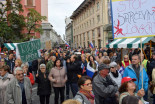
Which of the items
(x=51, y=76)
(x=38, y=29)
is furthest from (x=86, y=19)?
(x=51, y=76)

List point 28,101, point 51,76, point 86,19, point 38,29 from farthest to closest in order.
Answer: point 86,19, point 38,29, point 51,76, point 28,101

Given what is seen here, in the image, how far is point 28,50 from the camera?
231 inches

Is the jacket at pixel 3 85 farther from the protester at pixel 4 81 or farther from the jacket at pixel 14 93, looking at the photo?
the jacket at pixel 14 93

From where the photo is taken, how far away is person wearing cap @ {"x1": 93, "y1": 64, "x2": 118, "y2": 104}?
335 centimetres

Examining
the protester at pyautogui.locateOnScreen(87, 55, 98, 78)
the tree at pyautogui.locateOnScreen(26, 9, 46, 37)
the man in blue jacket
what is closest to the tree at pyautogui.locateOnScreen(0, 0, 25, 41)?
the tree at pyautogui.locateOnScreen(26, 9, 46, 37)

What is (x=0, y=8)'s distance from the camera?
2252 centimetres

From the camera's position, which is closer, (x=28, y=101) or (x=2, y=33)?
(x=28, y=101)

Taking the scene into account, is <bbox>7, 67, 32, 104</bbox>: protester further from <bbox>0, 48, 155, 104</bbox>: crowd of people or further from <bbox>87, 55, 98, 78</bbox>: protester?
<bbox>87, 55, 98, 78</bbox>: protester

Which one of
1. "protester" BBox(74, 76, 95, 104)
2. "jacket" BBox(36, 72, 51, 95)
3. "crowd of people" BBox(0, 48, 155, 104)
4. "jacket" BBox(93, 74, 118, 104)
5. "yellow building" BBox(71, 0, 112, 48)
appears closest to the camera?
"protester" BBox(74, 76, 95, 104)

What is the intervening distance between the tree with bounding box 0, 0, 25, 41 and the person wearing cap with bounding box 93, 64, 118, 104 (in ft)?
67.3

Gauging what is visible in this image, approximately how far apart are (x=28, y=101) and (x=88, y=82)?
6.39 ft

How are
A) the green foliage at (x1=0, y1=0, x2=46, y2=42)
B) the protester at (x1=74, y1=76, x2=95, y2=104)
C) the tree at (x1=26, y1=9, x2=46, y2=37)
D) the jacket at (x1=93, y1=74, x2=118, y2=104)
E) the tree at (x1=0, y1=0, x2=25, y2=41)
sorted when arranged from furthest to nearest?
the tree at (x1=26, y1=9, x2=46, y2=37)
the green foliage at (x1=0, y1=0, x2=46, y2=42)
the tree at (x1=0, y1=0, x2=25, y2=41)
the jacket at (x1=93, y1=74, x2=118, y2=104)
the protester at (x1=74, y1=76, x2=95, y2=104)

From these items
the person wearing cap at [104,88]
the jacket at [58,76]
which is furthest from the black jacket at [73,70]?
the person wearing cap at [104,88]

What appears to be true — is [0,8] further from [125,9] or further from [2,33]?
[125,9]
